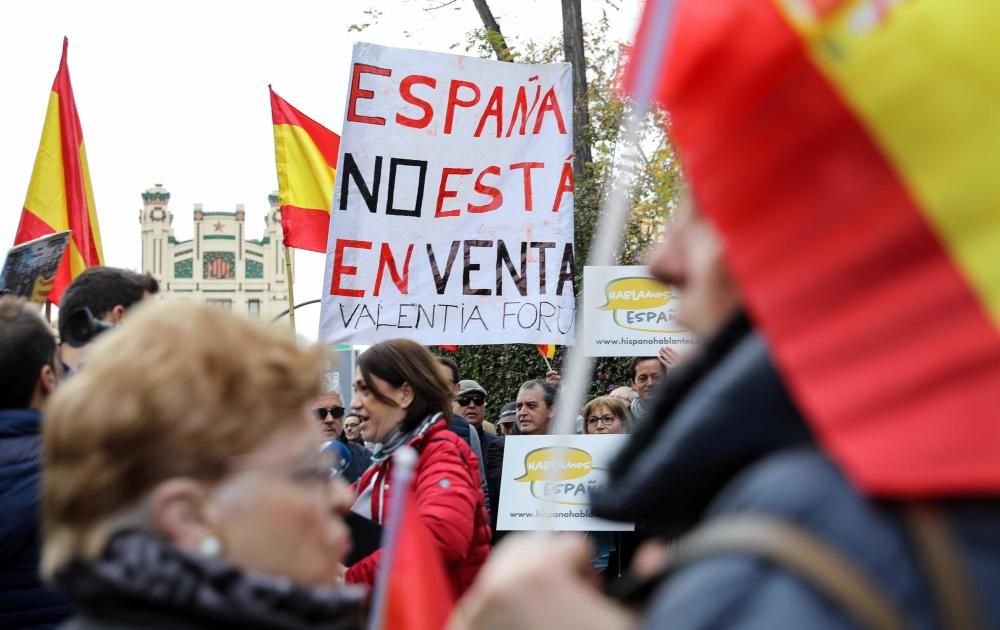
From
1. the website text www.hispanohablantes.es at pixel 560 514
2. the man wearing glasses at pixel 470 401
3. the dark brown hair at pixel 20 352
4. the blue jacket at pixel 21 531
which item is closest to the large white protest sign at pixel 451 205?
the website text www.hispanohablantes.es at pixel 560 514

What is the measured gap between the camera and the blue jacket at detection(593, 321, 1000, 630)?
40.8 inches

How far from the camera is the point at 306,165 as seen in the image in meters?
8.77

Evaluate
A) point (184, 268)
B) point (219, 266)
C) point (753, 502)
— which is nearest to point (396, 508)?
point (753, 502)

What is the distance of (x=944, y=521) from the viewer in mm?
1049

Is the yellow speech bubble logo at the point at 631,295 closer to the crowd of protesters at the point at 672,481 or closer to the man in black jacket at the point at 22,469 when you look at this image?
the man in black jacket at the point at 22,469

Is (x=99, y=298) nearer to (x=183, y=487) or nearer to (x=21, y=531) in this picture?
(x=21, y=531)

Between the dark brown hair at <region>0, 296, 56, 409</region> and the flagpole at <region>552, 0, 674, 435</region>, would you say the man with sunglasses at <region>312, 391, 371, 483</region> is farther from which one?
the flagpole at <region>552, 0, 674, 435</region>

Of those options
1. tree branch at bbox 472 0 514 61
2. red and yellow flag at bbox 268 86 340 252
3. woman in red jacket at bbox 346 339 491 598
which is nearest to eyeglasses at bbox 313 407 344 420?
red and yellow flag at bbox 268 86 340 252

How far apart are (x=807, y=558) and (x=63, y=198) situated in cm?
628

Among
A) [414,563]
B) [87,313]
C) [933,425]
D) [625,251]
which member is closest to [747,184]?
[933,425]

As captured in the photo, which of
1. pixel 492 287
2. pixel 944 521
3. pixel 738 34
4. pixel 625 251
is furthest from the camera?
pixel 625 251

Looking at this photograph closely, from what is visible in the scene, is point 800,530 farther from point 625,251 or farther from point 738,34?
point 625,251

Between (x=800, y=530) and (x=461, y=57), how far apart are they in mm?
6549

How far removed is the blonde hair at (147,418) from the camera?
1.57 meters
